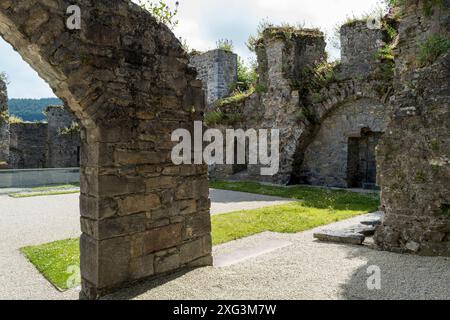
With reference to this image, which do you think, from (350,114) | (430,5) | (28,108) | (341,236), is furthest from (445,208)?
(28,108)

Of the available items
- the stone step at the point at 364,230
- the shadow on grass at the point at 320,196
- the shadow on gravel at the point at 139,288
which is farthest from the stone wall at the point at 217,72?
the shadow on gravel at the point at 139,288

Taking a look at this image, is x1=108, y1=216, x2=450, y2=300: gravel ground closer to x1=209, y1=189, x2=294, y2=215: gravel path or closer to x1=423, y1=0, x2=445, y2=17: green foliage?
x1=209, y1=189, x2=294, y2=215: gravel path

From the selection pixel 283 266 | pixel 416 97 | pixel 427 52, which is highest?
pixel 427 52

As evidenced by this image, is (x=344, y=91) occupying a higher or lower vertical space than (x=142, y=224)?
higher

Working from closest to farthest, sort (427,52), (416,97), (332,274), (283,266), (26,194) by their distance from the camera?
(332,274) → (283,266) → (416,97) → (427,52) → (26,194)

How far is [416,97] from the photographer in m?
5.12

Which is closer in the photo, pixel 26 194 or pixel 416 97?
pixel 416 97

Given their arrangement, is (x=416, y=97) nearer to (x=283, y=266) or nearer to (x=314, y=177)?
(x=283, y=266)

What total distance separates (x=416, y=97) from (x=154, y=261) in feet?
13.4

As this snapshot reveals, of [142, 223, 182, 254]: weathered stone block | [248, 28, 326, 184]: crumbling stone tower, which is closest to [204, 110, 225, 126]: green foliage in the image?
[248, 28, 326, 184]: crumbling stone tower

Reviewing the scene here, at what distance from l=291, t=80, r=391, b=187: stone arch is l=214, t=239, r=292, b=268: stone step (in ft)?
25.3

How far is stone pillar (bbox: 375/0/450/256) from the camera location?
15.8 feet

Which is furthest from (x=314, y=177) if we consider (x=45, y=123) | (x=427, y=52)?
(x=45, y=123)

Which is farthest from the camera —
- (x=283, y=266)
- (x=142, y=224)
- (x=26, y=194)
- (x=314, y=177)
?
(x=314, y=177)
